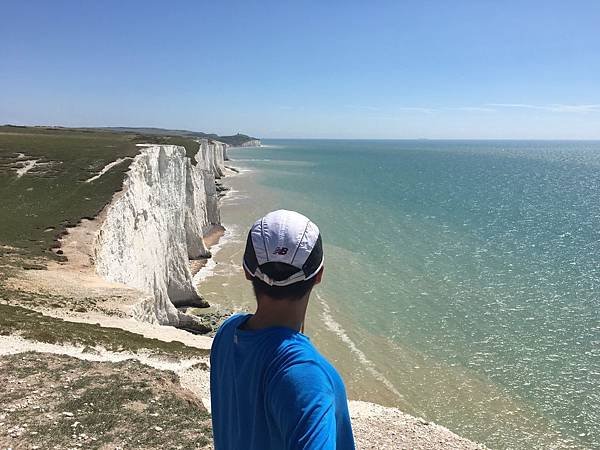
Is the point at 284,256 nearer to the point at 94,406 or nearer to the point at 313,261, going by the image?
the point at 313,261

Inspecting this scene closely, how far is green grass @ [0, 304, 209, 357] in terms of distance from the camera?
14.0 metres

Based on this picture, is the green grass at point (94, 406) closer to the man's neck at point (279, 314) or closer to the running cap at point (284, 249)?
the man's neck at point (279, 314)

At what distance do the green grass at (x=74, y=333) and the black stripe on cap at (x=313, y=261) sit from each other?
1341 cm

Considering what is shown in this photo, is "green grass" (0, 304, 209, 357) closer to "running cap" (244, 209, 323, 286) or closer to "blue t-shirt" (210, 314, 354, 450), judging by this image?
"blue t-shirt" (210, 314, 354, 450)

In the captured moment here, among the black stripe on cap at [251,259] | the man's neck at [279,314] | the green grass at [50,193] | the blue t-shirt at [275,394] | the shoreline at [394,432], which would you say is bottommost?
the shoreline at [394,432]

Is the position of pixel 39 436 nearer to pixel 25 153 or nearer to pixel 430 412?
pixel 430 412

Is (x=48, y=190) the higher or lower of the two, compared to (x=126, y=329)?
higher

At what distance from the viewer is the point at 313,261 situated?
9.03 ft

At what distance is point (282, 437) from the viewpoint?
7.70 feet

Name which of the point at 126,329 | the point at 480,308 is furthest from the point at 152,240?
the point at 480,308

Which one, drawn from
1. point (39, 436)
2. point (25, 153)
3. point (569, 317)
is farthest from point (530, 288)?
point (25, 153)

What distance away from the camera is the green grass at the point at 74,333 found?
551 inches

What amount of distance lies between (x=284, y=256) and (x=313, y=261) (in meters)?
0.18

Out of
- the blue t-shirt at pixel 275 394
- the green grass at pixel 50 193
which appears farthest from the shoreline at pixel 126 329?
the blue t-shirt at pixel 275 394
